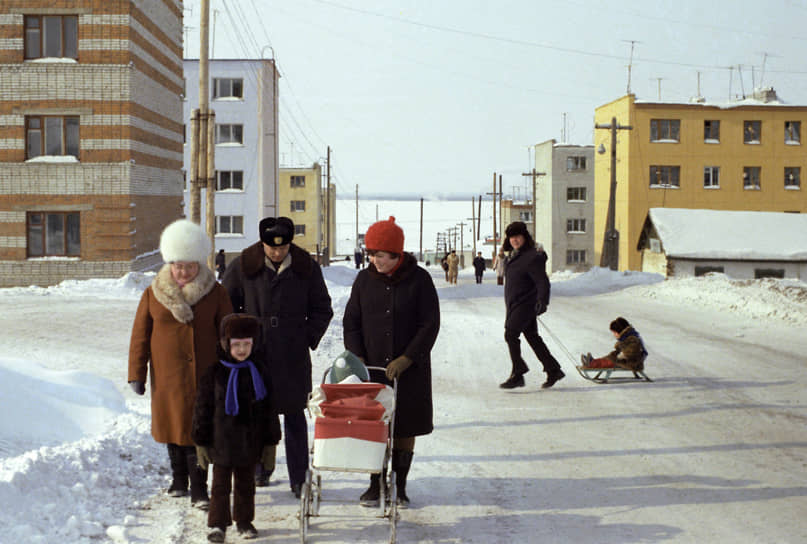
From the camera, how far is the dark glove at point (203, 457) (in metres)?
5.46

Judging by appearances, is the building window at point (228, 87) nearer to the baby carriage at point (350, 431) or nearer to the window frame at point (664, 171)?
the window frame at point (664, 171)

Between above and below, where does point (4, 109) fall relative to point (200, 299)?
above

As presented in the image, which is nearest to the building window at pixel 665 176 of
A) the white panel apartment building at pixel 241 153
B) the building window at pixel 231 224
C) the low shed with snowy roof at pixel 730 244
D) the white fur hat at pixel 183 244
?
the low shed with snowy roof at pixel 730 244

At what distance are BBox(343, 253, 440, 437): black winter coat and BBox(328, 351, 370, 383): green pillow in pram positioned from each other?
56 cm

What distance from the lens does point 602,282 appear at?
35.9m

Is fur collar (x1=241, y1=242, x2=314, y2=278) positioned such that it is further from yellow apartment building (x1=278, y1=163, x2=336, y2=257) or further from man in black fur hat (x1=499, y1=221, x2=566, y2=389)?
yellow apartment building (x1=278, y1=163, x2=336, y2=257)

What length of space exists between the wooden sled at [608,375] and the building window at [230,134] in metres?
47.5

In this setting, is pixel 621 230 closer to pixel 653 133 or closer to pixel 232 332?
pixel 653 133

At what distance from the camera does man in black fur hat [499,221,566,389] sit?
11242mm

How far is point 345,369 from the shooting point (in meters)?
5.68

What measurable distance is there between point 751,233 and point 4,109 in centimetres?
3907

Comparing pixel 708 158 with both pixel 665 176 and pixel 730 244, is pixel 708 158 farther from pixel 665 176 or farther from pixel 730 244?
pixel 730 244

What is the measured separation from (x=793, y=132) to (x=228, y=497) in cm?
6398

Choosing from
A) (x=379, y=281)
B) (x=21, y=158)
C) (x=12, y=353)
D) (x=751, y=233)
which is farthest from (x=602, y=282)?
(x=379, y=281)
